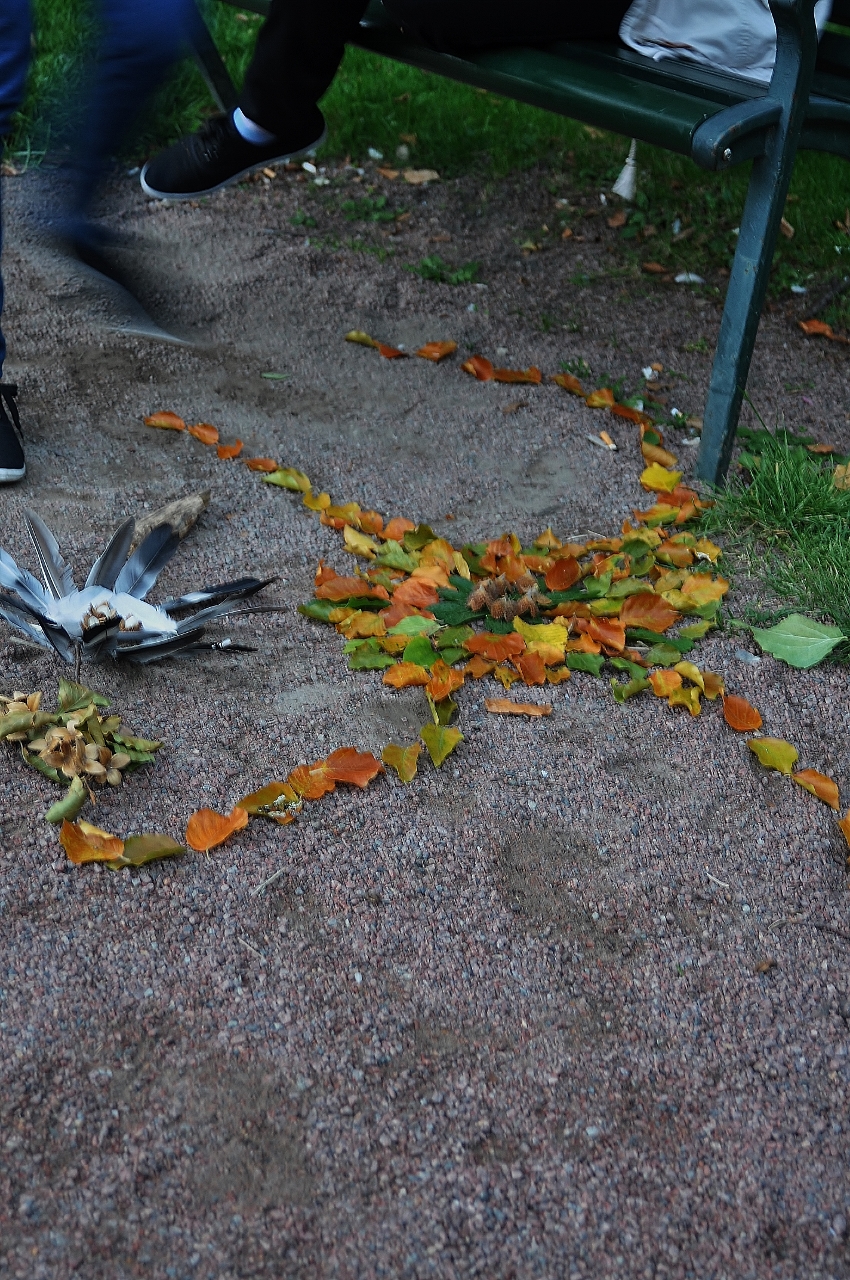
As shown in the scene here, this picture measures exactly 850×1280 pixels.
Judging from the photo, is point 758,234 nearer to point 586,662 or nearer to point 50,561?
point 586,662

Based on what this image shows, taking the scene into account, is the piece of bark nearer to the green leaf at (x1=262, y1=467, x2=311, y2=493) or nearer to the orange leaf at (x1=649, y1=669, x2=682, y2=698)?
the green leaf at (x1=262, y1=467, x2=311, y2=493)

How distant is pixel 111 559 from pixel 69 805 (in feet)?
1.76

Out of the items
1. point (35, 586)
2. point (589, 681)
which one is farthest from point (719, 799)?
point (35, 586)

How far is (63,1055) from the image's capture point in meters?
1.38

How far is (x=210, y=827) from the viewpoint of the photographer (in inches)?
65.6

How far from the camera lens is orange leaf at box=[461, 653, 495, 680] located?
6.75 feet

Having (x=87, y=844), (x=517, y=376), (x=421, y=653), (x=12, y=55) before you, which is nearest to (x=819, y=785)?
(x=421, y=653)

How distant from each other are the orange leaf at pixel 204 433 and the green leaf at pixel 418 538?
0.63 meters

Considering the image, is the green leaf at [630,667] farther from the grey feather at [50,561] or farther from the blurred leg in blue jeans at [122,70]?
the blurred leg in blue jeans at [122,70]

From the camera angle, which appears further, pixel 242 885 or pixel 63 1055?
pixel 242 885

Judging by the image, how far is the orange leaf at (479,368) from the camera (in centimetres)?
316

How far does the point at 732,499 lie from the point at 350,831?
1.33 metres

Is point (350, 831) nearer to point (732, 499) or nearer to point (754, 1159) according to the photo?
point (754, 1159)

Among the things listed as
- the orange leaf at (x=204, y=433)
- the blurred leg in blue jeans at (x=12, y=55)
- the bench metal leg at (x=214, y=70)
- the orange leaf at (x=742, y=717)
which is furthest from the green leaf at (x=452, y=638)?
the bench metal leg at (x=214, y=70)
